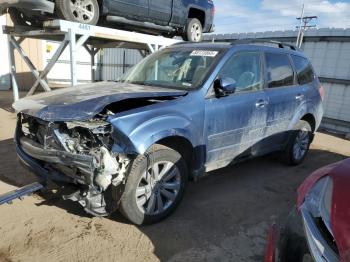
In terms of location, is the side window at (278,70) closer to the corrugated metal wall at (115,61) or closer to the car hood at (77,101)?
the car hood at (77,101)

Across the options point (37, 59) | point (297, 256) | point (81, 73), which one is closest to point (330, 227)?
point (297, 256)

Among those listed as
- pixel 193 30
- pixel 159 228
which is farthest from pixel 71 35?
pixel 159 228

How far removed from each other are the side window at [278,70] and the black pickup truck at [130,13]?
14.0ft

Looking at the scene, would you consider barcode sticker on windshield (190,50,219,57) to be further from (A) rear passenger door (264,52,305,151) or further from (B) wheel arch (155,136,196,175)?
(B) wheel arch (155,136,196,175)

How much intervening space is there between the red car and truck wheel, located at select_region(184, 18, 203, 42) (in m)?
8.30

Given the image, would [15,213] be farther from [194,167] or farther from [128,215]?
[194,167]

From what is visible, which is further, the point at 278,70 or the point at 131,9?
the point at 131,9

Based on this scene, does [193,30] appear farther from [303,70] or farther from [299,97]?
[299,97]

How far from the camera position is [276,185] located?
495cm

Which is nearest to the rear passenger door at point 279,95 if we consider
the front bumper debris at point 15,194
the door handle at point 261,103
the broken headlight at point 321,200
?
the door handle at point 261,103

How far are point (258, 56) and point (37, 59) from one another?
524 inches

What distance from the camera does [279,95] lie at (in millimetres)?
4891

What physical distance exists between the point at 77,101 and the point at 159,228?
1.53 metres

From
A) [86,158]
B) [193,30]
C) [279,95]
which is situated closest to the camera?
[86,158]
